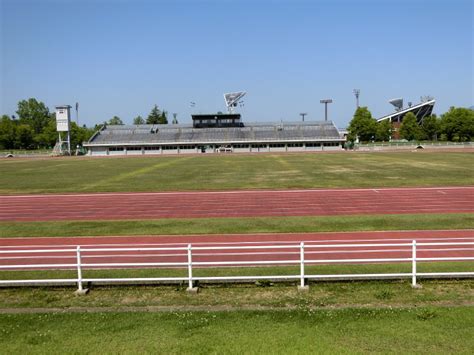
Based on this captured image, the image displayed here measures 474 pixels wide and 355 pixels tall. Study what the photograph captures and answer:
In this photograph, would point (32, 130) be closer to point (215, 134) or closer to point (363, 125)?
point (215, 134)

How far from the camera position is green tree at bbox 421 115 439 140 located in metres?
108

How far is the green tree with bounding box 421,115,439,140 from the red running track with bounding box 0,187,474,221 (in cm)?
8812

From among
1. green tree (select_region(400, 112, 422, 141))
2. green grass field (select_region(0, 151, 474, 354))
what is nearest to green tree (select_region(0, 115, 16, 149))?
green tree (select_region(400, 112, 422, 141))

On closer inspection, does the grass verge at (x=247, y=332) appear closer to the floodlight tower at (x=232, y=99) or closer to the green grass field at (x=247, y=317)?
the green grass field at (x=247, y=317)

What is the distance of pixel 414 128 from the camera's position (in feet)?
355

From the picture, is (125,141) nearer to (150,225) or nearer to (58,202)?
(58,202)

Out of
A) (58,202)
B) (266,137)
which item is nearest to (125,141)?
(266,137)

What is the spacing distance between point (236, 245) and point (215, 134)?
9520 centimetres

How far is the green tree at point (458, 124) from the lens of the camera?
332ft

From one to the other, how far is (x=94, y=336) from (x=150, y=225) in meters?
11.6

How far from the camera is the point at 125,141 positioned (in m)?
107

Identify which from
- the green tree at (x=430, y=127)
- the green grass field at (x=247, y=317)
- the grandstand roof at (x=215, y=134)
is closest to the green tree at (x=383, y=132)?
the green tree at (x=430, y=127)

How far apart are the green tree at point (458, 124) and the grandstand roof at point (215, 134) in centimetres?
2567

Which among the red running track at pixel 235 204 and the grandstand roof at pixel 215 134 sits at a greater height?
the grandstand roof at pixel 215 134
